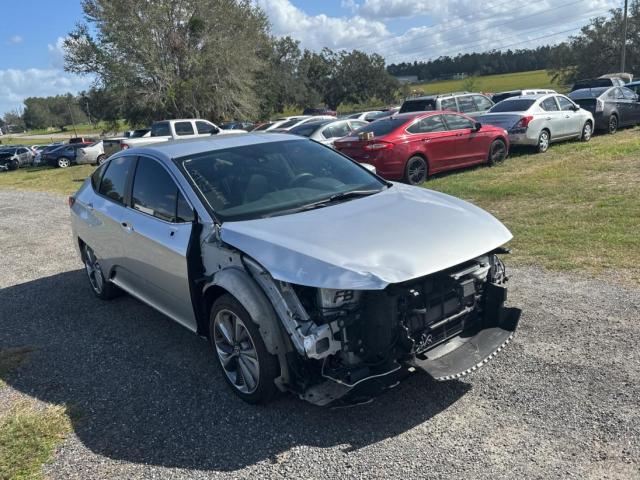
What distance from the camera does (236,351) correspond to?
377 centimetres

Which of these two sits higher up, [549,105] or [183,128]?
[183,128]

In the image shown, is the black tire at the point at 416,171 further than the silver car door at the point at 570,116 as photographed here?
No

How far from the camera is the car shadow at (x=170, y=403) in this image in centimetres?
333

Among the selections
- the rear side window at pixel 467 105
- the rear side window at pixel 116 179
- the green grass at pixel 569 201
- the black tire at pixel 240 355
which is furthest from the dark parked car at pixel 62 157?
the black tire at pixel 240 355

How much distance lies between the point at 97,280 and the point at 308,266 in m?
3.89

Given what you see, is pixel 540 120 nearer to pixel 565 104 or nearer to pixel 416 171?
pixel 565 104

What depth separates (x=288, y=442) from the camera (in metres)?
3.32

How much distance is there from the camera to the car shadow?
3.33 meters

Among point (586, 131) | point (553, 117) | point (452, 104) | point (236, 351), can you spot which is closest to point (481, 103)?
point (452, 104)

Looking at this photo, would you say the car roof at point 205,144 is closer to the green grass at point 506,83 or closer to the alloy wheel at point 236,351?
the alloy wheel at point 236,351

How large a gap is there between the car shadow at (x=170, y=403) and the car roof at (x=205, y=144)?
1652 mm

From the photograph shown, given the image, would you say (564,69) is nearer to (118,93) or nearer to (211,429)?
(118,93)

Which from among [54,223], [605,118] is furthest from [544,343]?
[605,118]

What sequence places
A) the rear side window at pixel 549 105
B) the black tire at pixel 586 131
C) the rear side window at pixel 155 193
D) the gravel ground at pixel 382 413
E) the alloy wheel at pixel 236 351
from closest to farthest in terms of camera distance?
the gravel ground at pixel 382 413 → the alloy wheel at pixel 236 351 → the rear side window at pixel 155 193 → the rear side window at pixel 549 105 → the black tire at pixel 586 131
